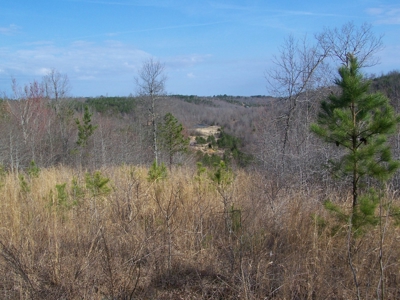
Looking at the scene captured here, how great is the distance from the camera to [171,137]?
717 inches

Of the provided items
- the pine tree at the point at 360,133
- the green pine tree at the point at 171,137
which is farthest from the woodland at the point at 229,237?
the green pine tree at the point at 171,137

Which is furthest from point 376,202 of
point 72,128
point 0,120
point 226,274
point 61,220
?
point 72,128

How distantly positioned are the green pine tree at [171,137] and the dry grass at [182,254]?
42.1 ft

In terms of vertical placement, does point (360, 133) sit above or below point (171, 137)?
above

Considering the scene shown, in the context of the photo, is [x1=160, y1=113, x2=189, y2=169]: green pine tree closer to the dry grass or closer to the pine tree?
the dry grass

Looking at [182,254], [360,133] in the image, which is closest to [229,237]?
[182,254]

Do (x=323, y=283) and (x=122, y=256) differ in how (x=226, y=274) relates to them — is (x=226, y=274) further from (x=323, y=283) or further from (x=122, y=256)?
(x=122, y=256)

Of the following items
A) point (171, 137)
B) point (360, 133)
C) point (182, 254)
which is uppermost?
point (360, 133)

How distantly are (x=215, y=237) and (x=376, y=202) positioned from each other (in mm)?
1805

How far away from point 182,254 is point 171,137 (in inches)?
584

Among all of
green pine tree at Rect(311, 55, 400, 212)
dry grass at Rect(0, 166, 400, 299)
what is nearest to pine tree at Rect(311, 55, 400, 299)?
green pine tree at Rect(311, 55, 400, 212)

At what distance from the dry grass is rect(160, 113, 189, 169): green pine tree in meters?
12.8

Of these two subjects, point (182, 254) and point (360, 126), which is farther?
point (360, 126)

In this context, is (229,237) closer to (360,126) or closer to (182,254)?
(182,254)
